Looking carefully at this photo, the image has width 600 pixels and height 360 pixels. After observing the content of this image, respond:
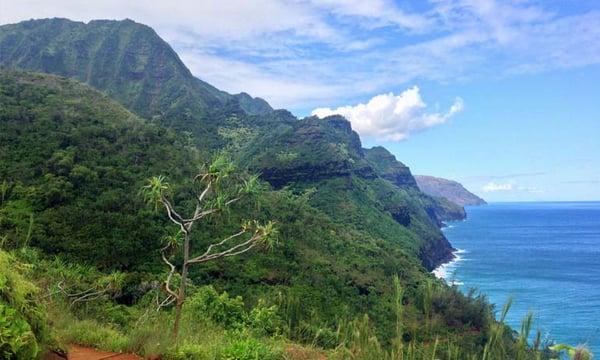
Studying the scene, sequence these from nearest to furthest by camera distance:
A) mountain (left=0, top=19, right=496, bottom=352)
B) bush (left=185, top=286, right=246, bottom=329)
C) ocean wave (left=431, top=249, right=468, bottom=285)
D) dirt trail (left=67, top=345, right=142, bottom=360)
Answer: dirt trail (left=67, top=345, right=142, bottom=360) → bush (left=185, top=286, right=246, bottom=329) → mountain (left=0, top=19, right=496, bottom=352) → ocean wave (left=431, top=249, right=468, bottom=285)

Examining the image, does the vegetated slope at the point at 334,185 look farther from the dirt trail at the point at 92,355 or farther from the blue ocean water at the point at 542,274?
the dirt trail at the point at 92,355

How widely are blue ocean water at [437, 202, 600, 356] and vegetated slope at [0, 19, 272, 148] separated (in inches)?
2586

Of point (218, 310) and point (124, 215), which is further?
point (124, 215)

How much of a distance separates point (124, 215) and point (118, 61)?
4931 inches

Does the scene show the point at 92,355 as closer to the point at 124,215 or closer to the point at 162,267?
the point at 162,267

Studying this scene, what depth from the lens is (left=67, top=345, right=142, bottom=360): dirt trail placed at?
576 cm

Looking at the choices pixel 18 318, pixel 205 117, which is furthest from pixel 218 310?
pixel 205 117

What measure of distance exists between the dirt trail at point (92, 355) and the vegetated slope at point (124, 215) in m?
14.8

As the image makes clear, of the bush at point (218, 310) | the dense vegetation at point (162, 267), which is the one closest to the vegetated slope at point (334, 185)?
the dense vegetation at point (162, 267)

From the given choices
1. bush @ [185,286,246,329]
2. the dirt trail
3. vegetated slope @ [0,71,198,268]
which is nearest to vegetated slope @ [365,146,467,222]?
vegetated slope @ [0,71,198,268]

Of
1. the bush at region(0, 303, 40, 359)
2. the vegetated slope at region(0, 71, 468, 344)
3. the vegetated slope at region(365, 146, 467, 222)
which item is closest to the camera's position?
the bush at region(0, 303, 40, 359)

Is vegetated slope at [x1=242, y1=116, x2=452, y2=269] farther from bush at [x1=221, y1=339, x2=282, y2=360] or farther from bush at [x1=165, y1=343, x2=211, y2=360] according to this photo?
bush at [x1=165, y1=343, x2=211, y2=360]

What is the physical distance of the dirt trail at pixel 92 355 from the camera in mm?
5758

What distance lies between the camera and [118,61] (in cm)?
14338
